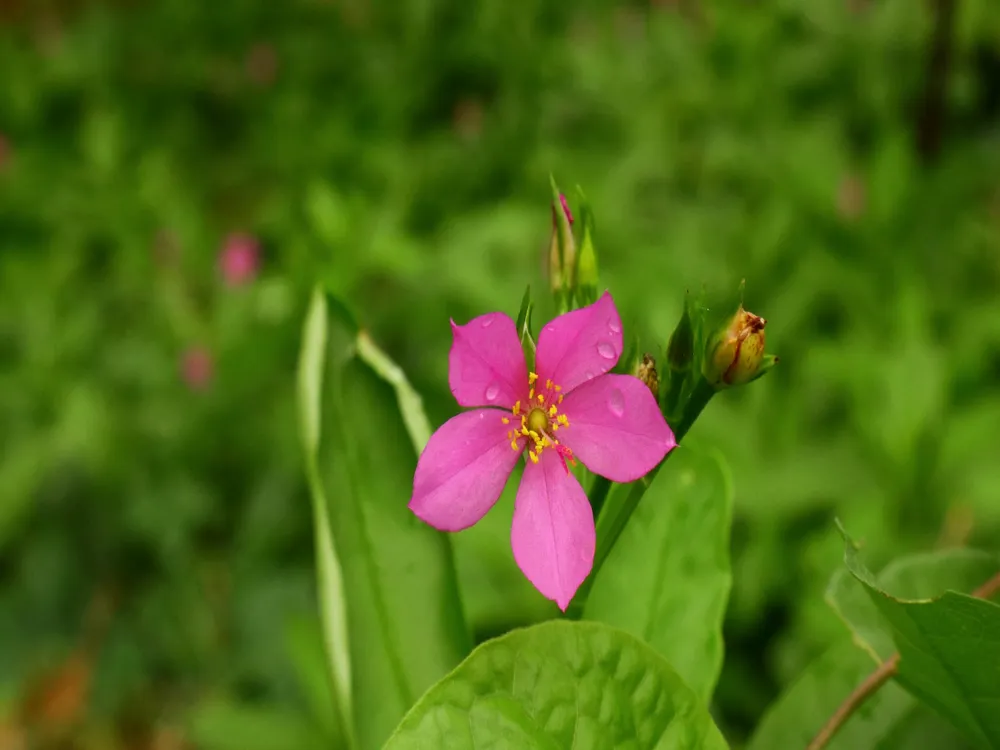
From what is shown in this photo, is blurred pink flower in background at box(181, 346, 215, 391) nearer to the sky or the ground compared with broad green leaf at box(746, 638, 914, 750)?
nearer to the ground

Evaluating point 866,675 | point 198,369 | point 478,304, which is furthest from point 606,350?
point 198,369

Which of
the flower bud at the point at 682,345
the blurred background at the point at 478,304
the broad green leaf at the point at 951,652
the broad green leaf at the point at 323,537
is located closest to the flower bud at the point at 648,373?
the flower bud at the point at 682,345

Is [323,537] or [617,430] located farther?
[323,537]

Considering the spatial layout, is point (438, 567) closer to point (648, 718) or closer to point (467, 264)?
point (648, 718)

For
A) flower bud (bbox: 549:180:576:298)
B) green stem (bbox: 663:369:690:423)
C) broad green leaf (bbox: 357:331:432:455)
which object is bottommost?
broad green leaf (bbox: 357:331:432:455)

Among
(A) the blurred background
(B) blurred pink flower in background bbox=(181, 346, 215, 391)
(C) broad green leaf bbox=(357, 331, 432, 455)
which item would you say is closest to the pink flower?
(C) broad green leaf bbox=(357, 331, 432, 455)

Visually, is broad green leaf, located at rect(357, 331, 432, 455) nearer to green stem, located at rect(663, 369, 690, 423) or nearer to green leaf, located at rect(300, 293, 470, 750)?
green leaf, located at rect(300, 293, 470, 750)

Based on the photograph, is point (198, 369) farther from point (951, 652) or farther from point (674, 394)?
point (951, 652)
